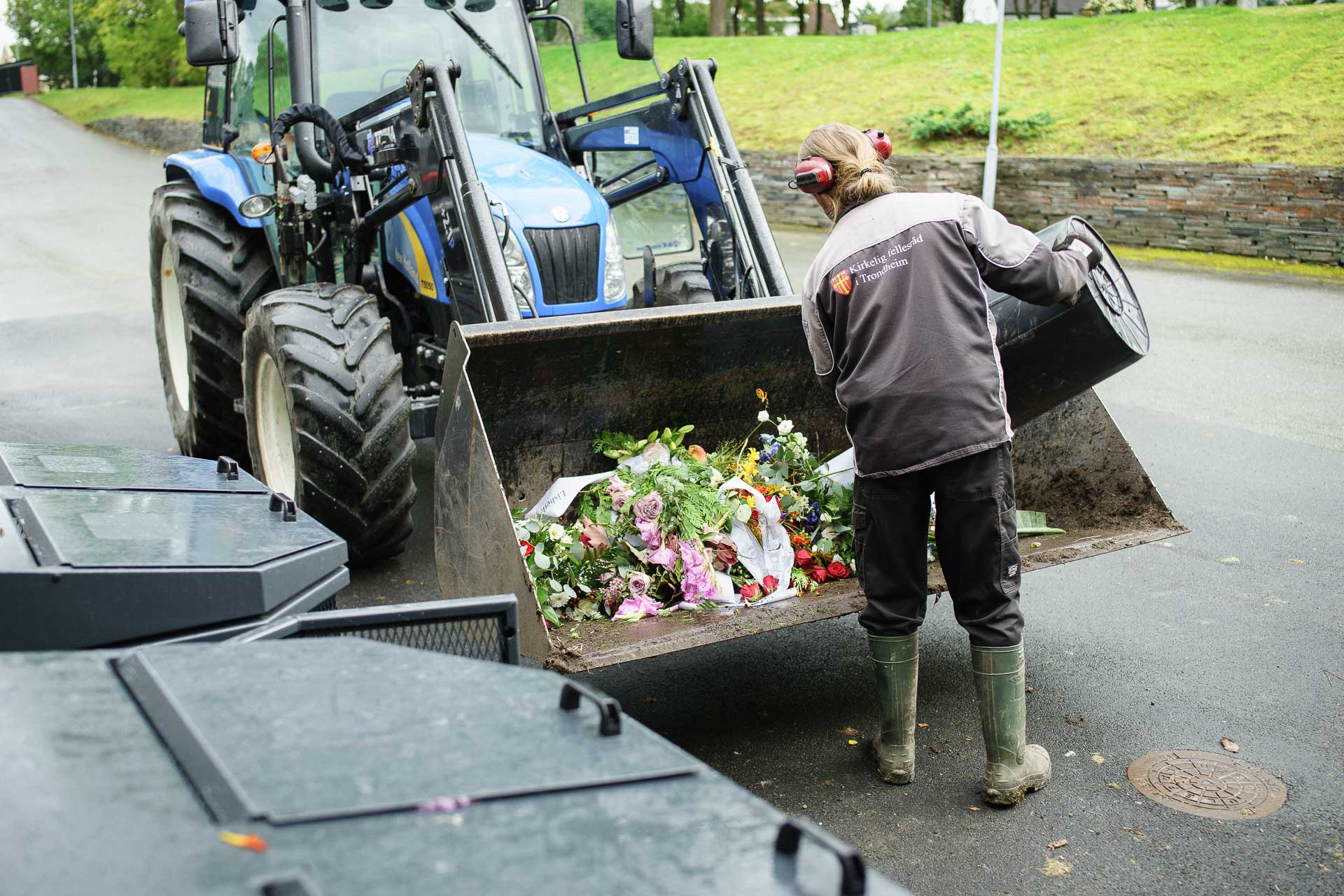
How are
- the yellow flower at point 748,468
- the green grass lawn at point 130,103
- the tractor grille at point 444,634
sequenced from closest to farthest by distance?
1. the tractor grille at point 444,634
2. the yellow flower at point 748,468
3. the green grass lawn at point 130,103

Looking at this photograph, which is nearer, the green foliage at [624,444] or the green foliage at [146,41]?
the green foliage at [624,444]

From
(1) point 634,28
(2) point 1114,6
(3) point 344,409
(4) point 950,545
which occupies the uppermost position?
(2) point 1114,6

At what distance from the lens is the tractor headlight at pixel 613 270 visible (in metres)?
5.51

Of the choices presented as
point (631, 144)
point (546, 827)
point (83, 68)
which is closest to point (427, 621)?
point (546, 827)

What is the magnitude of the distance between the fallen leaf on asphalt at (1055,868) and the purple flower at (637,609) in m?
1.41

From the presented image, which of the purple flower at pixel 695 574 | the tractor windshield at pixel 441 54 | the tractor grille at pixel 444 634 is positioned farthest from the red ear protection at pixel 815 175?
the tractor windshield at pixel 441 54

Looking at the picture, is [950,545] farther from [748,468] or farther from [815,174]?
[748,468]

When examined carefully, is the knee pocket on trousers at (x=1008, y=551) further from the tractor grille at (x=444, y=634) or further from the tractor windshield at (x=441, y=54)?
the tractor windshield at (x=441, y=54)

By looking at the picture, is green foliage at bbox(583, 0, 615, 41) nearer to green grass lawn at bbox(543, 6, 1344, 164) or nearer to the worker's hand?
the worker's hand

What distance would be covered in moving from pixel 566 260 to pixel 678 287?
43.3 inches

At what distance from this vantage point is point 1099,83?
2006 cm

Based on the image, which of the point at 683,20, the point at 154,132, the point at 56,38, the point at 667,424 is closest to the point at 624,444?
the point at 667,424

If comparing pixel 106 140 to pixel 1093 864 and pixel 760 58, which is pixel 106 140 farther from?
pixel 1093 864

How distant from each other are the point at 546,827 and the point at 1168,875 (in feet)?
7.97
